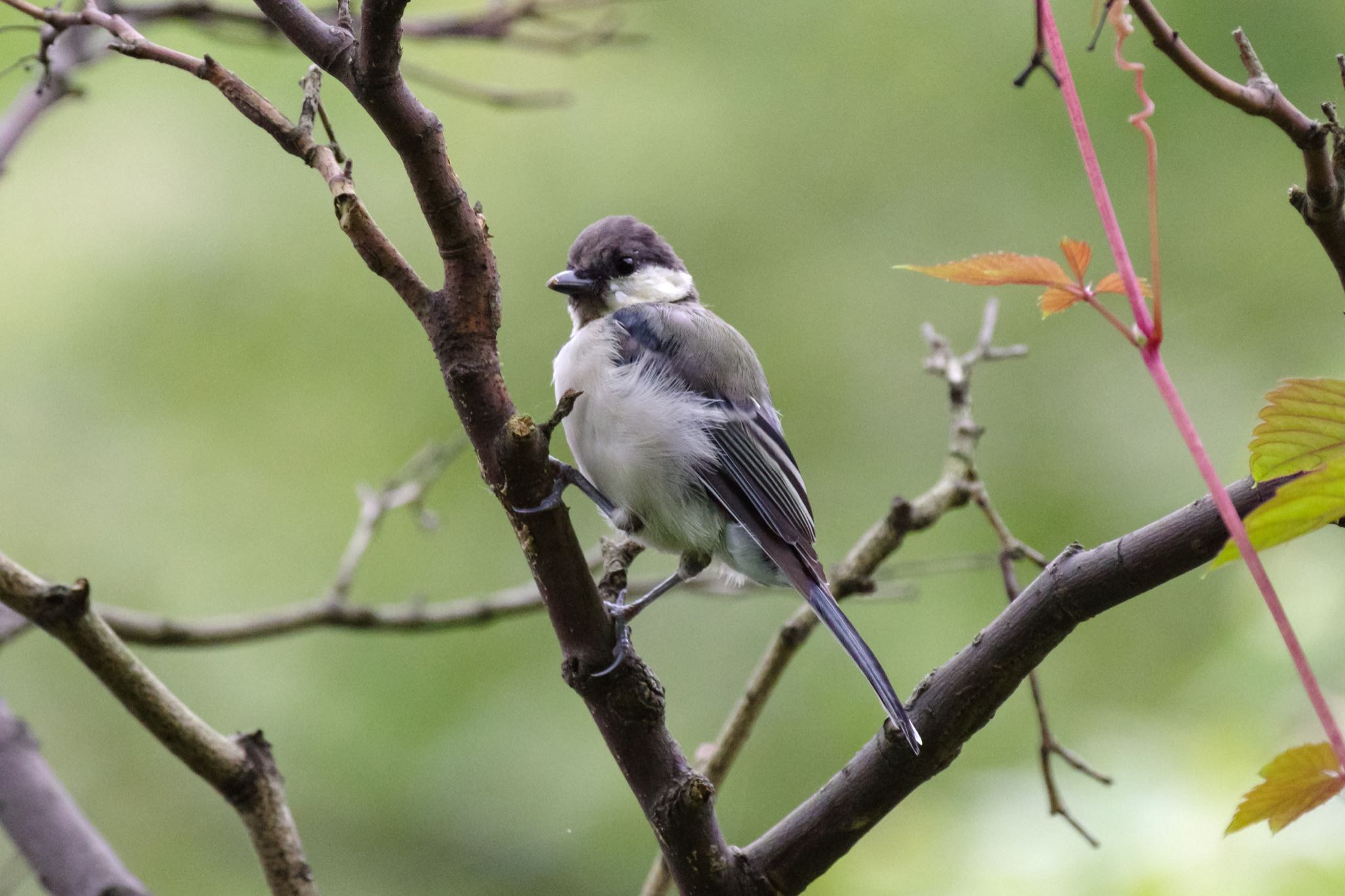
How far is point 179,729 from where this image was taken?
1.46 meters

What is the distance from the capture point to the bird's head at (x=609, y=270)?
7.72 ft

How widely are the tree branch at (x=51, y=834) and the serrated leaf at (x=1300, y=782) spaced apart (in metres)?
1.34

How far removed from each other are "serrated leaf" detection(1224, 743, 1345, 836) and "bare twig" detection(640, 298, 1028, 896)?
1024 millimetres

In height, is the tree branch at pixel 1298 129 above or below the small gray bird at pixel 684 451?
below

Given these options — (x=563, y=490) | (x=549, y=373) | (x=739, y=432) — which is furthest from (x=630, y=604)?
(x=549, y=373)

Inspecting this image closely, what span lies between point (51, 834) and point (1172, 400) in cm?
147

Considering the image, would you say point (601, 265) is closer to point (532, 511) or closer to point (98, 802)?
point (532, 511)

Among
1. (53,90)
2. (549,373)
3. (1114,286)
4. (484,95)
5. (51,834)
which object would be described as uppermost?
(549,373)

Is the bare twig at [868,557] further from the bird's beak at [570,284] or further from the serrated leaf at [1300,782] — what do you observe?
the serrated leaf at [1300,782]

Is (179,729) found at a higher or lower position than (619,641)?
higher

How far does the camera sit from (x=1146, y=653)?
3.60 m

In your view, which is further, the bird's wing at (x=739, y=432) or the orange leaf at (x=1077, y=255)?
the bird's wing at (x=739, y=432)

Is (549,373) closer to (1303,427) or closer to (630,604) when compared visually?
(630,604)

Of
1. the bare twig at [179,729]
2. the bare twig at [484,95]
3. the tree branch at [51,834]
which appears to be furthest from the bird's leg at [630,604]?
the bare twig at [484,95]
